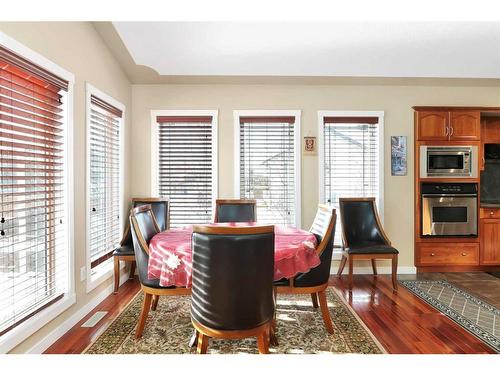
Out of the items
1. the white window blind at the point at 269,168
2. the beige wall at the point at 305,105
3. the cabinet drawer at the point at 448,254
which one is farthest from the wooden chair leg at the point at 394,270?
the white window blind at the point at 269,168

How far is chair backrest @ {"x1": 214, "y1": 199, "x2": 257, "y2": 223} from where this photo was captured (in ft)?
12.1

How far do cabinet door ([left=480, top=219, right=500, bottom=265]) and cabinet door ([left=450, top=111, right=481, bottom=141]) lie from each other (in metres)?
1.17

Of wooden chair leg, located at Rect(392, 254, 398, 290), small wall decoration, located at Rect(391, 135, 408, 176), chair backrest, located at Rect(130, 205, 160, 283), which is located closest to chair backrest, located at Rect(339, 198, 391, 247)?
wooden chair leg, located at Rect(392, 254, 398, 290)

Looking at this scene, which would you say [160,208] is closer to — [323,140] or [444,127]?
[323,140]

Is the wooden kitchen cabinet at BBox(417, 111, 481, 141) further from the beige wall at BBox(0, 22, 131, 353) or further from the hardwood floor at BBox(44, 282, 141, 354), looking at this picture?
the hardwood floor at BBox(44, 282, 141, 354)

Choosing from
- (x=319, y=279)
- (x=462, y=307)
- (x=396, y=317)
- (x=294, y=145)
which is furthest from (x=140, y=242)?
(x=462, y=307)

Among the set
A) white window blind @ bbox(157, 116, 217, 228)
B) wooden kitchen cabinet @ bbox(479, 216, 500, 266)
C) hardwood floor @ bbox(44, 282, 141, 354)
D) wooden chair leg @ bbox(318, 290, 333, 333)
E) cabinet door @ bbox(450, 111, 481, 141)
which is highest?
cabinet door @ bbox(450, 111, 481, 141)

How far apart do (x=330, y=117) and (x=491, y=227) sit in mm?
2681

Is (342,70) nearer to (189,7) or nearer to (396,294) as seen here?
(396,294)

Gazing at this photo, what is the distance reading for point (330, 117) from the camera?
13.6 feet

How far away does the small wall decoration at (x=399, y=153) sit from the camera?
415 centimetres

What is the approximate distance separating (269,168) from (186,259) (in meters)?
2.33

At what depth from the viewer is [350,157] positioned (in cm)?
418

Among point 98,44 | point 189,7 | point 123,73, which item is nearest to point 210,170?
point 123,73
